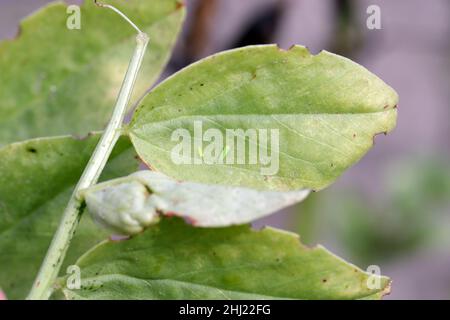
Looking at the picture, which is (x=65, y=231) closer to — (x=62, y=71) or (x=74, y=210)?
(x=74, y=210)

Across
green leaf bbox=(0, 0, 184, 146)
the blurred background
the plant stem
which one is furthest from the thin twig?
the blurred background

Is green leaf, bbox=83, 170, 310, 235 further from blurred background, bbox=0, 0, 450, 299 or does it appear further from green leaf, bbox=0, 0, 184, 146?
blurred background, bbox=0, 0, 450, 299

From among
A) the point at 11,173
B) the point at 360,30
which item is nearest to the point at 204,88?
the point at 11,173

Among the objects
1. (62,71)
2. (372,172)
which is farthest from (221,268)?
(372,172)

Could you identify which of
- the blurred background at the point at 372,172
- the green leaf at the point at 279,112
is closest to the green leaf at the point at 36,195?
the green leaf at the point at 279,112

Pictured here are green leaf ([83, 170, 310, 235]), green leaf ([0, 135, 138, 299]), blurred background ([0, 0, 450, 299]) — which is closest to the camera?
green leaf ([83, 170, 310, 235])

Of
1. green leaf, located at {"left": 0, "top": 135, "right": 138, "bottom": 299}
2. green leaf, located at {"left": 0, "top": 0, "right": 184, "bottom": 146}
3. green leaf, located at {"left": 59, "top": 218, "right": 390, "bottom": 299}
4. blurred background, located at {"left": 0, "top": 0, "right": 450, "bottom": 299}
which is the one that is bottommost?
green leaf, located at {"left": 59, "top": 218, "right": 390, "bottom": 299}

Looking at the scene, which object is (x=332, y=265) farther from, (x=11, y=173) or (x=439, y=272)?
(x=439, y=272)
